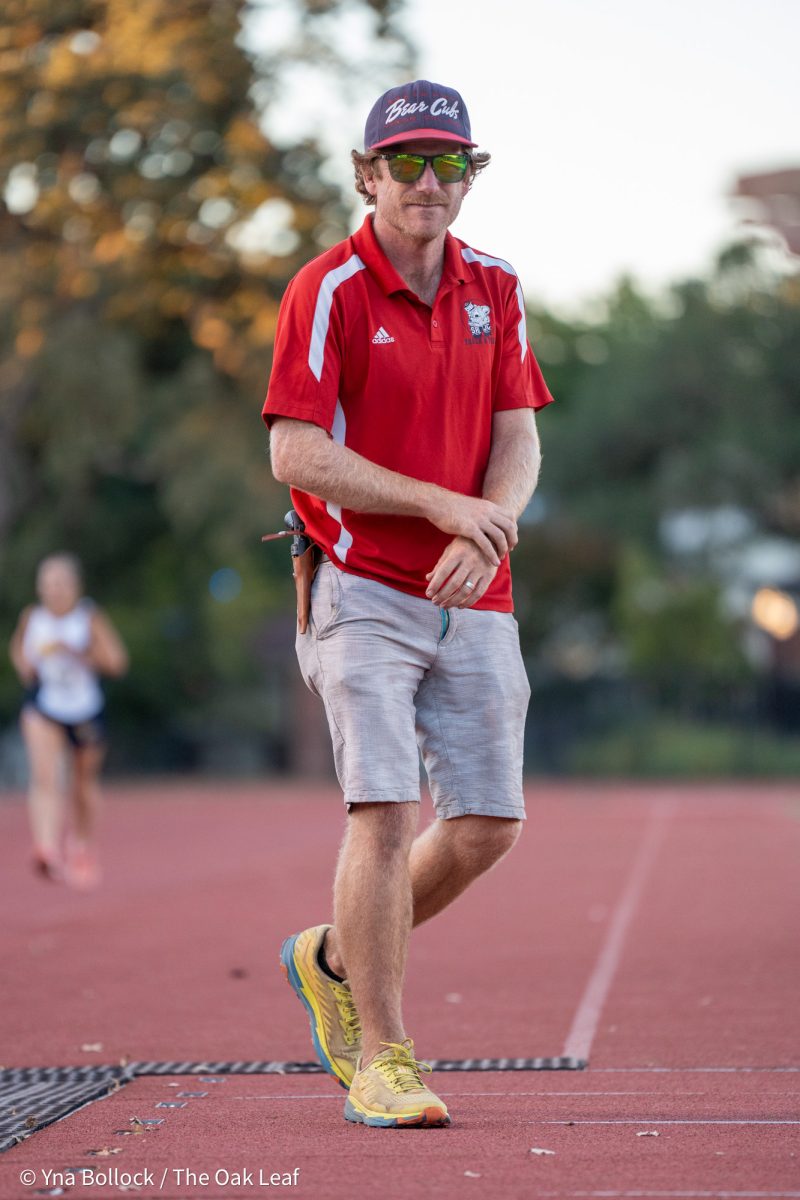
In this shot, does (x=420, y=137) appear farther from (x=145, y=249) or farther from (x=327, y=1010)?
(x=145, y=249)

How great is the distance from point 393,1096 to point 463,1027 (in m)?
2.27

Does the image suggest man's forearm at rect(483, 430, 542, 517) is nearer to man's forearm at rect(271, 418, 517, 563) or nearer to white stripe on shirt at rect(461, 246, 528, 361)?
man's forearm at rect(271, 418, 517, 563)

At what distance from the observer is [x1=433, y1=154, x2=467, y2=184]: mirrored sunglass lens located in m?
4.80

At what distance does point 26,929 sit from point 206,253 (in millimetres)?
15034

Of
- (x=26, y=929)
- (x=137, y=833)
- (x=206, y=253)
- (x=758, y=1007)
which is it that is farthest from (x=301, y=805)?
(x=758, y=1007)

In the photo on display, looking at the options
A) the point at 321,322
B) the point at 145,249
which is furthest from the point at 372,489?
the point at 145,249

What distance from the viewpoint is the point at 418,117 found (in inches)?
189

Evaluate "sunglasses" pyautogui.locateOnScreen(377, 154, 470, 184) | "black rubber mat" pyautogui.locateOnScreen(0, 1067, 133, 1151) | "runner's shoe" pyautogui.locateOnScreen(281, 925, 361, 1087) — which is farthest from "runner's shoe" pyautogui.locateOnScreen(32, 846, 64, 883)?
"sunglasses" pyautogui.locateOnScreen(377, 154, 470, 184)

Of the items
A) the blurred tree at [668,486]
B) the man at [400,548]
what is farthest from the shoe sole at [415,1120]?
the blurred tree at [668,486]

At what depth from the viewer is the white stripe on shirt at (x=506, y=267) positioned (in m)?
5.11

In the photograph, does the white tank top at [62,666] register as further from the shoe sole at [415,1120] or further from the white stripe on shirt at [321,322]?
the shoe sole at [415,1120]

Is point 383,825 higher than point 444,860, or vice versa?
point 383,825

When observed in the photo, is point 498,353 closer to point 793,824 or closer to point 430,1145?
point 430,1145

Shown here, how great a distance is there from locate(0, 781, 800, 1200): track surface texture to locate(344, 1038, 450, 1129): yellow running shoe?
1.9 inches
